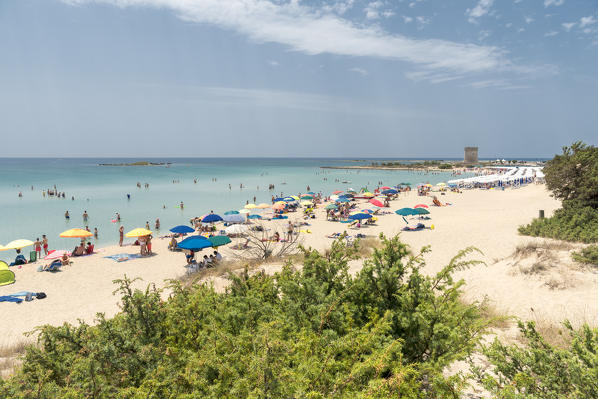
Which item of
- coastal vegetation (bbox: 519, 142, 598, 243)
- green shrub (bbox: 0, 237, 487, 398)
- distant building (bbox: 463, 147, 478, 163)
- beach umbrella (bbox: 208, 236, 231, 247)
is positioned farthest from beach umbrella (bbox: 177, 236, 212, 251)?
distant building (bbox: 463, 147, 478, 163)

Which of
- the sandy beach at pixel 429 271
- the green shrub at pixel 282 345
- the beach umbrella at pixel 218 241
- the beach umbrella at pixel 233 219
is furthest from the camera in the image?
the beach umbrella at pixel 233 219

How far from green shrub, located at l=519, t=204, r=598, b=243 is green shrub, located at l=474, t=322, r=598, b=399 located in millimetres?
13356

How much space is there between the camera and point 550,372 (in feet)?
10.2

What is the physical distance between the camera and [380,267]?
Answer: 4797mm

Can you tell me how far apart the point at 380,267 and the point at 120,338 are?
12.1 feet

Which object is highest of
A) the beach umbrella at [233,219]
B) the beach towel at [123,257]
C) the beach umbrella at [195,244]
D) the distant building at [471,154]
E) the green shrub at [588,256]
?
the distant building at [471,154]

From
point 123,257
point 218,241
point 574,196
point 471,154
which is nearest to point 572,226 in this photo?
point 574,196

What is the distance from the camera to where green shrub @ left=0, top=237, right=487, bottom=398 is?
305 centimetres

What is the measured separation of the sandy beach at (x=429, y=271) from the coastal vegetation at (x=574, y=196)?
1.23m

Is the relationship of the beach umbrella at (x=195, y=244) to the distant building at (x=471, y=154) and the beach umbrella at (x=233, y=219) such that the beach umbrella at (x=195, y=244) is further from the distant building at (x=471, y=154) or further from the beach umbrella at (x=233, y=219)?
the distant building at (x=471, y=154)

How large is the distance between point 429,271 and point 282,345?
11.5 metres

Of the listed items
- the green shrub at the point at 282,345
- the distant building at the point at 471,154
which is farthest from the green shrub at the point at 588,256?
→ the distant building at the point at 471,154

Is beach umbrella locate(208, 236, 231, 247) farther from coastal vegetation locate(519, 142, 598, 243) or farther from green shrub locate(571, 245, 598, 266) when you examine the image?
coastal vegetation locate(519, 142, 598, 243)

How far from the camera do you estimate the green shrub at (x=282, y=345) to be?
305cm
